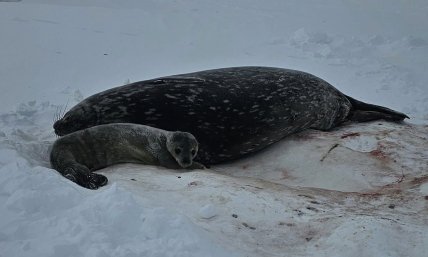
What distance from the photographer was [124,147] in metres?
3.19

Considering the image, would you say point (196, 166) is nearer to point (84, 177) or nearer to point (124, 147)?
point (124, 147)

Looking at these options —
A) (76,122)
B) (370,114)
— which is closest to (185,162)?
(76,122)

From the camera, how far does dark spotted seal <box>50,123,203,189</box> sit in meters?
3.10

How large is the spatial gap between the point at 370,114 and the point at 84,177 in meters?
2.81

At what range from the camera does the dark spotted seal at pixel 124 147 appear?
3098 millimetres

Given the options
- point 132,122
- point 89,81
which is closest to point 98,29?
point 89,81

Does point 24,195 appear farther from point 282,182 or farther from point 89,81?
point 89,81

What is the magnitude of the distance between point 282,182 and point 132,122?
1108 millimetres

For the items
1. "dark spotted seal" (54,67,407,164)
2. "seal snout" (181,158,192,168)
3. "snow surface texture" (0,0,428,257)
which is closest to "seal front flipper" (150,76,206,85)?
"dark spotted seal" (54,67,407,164)

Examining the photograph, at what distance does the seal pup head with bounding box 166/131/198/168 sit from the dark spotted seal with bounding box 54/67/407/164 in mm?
372

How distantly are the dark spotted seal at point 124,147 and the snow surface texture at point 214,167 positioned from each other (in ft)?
0.43

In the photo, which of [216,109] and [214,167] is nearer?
[214,167]

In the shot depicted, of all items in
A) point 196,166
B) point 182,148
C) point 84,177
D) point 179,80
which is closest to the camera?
point 84,177

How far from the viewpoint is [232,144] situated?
3.69 m
